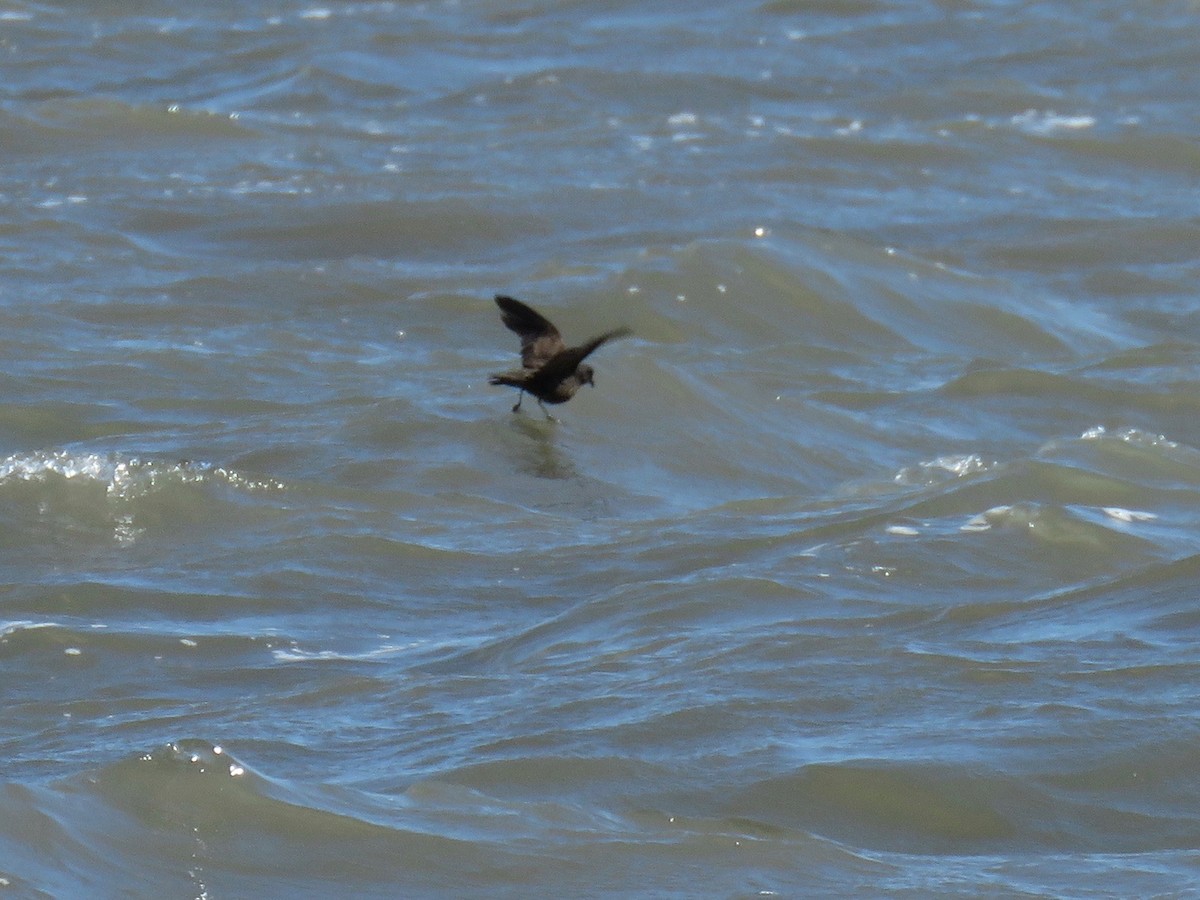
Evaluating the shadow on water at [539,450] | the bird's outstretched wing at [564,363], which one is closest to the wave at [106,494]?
the shadow on water at [539,450]

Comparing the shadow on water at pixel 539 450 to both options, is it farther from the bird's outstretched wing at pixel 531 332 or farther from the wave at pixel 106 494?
the wave at pixel 106 494

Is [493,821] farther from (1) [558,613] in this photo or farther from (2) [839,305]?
(2) [839,305]

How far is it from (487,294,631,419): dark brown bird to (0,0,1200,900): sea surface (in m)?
0.20

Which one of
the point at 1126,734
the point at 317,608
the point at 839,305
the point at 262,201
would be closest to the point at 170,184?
the point at 262,201

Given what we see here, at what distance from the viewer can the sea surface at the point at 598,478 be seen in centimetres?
523

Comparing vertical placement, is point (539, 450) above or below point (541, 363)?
below

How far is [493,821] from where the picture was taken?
5.14 metres

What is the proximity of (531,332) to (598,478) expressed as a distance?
3.65 feet

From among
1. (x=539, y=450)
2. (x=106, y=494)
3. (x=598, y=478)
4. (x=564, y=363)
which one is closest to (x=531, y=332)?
(x=564, y=363)

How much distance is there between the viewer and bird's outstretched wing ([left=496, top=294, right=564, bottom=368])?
9.80 meters

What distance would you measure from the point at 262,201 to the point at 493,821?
8893 mm

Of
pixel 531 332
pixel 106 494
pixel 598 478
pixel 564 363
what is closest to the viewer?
pixel 106 494

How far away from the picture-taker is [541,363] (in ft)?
32.0

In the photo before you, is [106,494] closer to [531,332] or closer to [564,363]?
[564,363]
